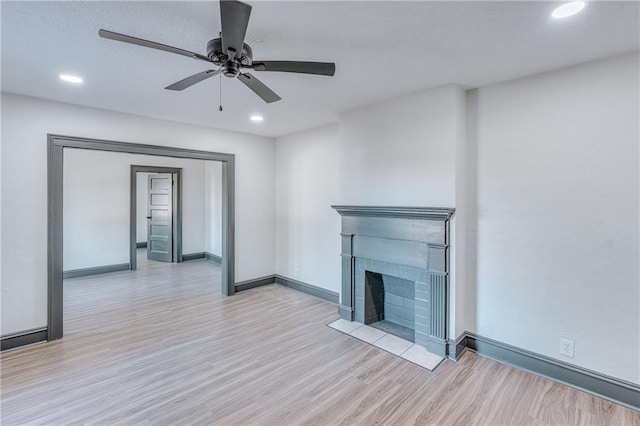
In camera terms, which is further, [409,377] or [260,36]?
[409,377]

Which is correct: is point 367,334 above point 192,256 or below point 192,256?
below

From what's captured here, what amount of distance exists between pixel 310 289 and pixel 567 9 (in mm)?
4302

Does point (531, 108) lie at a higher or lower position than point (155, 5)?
lower

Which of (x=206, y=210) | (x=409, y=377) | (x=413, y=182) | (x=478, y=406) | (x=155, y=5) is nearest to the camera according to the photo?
(x=155, y=5)

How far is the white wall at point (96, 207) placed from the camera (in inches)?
233

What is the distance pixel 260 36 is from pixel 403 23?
0.93 m

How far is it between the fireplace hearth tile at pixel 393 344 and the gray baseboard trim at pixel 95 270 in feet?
18.8

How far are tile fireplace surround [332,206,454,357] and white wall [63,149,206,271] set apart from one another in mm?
5173

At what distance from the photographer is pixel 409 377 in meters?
2.72

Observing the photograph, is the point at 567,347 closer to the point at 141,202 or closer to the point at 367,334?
the point at 367,334

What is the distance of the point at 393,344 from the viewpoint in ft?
10.8

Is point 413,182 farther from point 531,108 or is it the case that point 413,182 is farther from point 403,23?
point 403,23

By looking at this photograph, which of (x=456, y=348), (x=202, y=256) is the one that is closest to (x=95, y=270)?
(x=202, y=256)

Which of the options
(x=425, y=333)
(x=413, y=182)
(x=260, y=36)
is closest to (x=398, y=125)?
(x=413, y=182)
